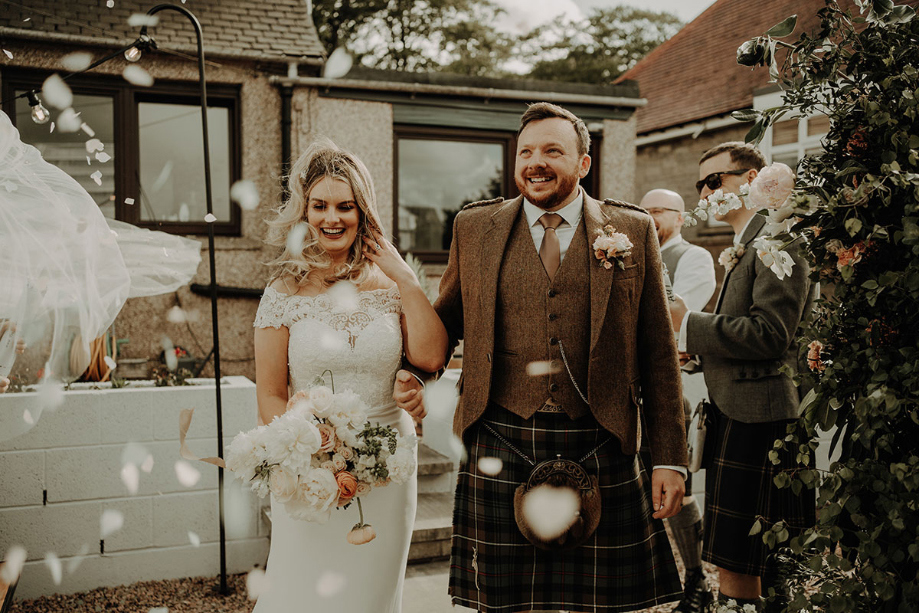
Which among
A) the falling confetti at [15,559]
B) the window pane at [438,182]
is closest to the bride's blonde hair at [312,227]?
the falling confetti at [15,559]

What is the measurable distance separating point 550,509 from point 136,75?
6.63 m

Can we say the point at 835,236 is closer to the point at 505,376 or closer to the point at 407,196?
the point at 505,376

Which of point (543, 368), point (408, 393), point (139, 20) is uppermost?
point (139, 20)

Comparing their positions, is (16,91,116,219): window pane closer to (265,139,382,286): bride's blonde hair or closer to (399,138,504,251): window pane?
(399,138,504,251): window pane

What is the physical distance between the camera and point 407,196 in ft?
28.1

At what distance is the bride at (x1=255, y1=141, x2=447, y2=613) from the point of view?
2416mm

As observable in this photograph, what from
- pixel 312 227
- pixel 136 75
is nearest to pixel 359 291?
pixel 312 227

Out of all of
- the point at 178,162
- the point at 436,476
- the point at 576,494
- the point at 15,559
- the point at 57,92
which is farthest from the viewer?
the point at 178,162

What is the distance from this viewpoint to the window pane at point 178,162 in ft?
24.3

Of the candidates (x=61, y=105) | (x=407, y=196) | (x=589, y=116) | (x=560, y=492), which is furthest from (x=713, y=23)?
(x=560, y=492)

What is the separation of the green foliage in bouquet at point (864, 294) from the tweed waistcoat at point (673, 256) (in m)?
2.34

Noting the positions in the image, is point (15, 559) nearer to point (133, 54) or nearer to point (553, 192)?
point (133, 54)

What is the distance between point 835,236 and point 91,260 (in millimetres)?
3144

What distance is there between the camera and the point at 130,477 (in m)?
3.94
